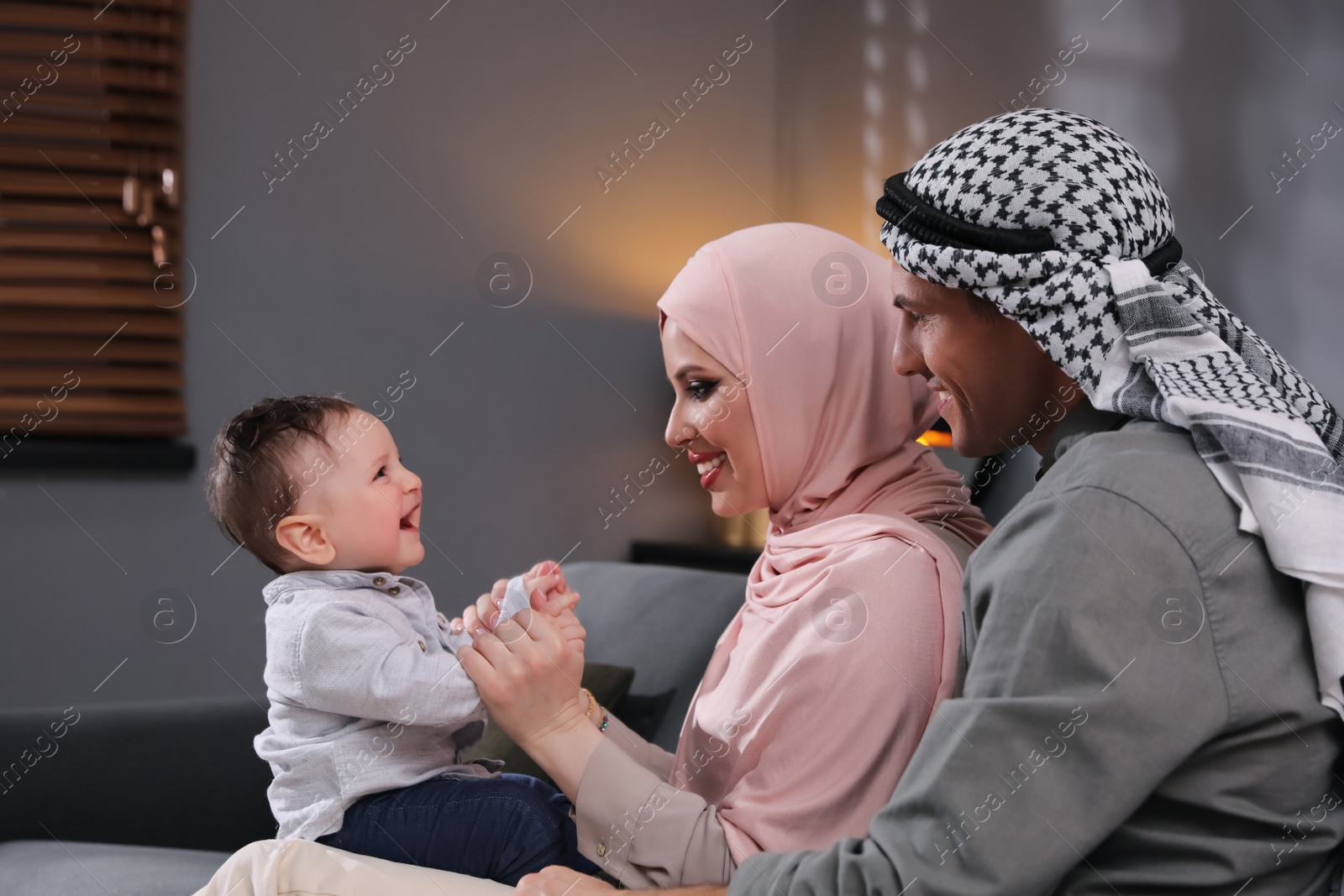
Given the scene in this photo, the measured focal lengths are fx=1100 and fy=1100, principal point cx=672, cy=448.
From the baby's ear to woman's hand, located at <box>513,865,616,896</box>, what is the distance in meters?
0.46

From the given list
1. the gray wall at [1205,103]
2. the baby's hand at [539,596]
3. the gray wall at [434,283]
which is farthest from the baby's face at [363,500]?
the gray wall at [434,283]

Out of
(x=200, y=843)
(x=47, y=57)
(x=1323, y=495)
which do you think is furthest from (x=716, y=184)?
(x=1323, y=495)

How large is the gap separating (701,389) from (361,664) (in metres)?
0.54

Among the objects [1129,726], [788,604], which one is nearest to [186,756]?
[788,604]

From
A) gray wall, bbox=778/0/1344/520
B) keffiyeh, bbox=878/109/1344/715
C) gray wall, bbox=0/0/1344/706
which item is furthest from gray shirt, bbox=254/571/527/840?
gray wall, bbox=0/0/1344/706

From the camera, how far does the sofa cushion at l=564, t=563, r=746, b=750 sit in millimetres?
1890

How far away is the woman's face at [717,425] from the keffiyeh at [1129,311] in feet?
1.17

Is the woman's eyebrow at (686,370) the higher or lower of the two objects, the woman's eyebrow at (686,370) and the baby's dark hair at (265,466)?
the lower

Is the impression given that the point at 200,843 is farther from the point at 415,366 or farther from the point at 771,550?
the point at 415,366

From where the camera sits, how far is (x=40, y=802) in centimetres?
186

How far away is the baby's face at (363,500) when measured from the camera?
4.36 ft

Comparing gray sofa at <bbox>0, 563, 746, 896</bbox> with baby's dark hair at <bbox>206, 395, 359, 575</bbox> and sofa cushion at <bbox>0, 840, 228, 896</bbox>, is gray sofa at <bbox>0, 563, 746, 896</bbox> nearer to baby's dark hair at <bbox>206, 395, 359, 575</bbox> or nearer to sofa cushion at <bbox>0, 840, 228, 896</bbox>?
sofa cushion at <bbox>0, 840, 228, 896</bbox>

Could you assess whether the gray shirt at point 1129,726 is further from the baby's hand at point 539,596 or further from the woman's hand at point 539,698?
the baby's hand at point 539,596

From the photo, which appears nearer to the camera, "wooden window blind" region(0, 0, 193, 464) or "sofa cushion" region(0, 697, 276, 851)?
"sofa cushion" region(0, 697, 276, 851)
